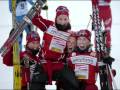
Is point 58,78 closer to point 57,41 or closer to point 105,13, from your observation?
point 57,41

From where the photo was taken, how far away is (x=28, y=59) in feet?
10.8

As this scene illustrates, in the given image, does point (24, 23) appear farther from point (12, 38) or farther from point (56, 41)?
point (56, 41)

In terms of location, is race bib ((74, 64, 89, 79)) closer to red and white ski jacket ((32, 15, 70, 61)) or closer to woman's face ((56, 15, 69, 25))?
red and white ski jacket ((32, 15, 70, 61))

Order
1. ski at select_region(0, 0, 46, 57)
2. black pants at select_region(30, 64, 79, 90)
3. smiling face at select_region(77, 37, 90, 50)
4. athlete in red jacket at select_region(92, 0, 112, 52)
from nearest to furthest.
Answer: ski at select_region(0, 0, 46, 57) < black pants at select_region(30, 64, 79, 90) < smiling face at select_region(77, 37, 90, 50) < athlete in red jacket at select_region(92, 0, 112, 52)

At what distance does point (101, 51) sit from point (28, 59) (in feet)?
1.71

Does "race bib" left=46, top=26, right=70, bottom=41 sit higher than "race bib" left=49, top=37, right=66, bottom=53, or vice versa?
"race bib" left=46, top=26, right=70, bottom=41

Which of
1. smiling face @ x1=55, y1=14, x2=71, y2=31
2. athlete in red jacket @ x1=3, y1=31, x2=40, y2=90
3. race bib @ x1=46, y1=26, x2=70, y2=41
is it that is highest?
smiling face @ x1=55, y1=14, x2=71, y2=31

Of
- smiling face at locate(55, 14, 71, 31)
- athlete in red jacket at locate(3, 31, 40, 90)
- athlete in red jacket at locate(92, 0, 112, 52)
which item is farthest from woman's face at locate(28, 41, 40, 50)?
athlete in red jacket at locate(92, 0, 112, 52)

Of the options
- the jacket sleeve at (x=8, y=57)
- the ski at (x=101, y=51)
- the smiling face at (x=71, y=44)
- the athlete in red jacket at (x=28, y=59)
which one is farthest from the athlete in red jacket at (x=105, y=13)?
the jacket sleeve at (x=8, y=57)

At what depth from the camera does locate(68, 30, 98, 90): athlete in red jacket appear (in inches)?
124

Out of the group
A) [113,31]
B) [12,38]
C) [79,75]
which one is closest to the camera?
[12,38]

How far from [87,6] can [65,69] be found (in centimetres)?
401

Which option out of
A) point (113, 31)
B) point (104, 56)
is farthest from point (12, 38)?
point (113, 31)

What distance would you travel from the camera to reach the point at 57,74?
319 centimetres
